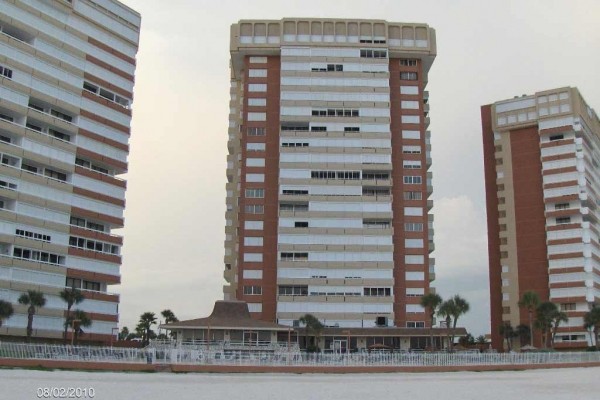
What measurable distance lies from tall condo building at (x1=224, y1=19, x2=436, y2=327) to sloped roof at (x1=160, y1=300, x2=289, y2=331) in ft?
77.2

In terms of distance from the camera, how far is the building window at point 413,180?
123188 mm

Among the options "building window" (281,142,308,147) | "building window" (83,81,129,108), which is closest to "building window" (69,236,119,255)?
"building window" (83,81,129,108)

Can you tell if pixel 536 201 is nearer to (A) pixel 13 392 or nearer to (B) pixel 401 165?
(B) pixel 401 165

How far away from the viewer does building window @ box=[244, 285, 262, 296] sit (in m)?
116

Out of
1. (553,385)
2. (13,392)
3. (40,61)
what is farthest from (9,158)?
(553,385)

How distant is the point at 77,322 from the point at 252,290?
3938 cm

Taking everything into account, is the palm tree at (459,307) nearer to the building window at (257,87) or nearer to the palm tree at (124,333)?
the building window at (257,87)

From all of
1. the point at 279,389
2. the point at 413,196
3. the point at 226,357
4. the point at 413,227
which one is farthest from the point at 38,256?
the point at 413,196

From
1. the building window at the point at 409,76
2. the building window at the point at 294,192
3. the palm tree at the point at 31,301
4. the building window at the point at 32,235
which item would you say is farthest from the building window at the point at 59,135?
the building window at the point at 409,76

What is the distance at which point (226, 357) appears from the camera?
60.8m

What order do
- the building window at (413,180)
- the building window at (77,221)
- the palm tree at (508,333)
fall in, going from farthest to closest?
the building window at (413,180) < the palm tree at (508,333) < the building window at (77,221)

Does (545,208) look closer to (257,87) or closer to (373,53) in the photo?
(373,53)

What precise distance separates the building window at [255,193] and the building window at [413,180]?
82.0 feet

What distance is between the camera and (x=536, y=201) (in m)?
137
